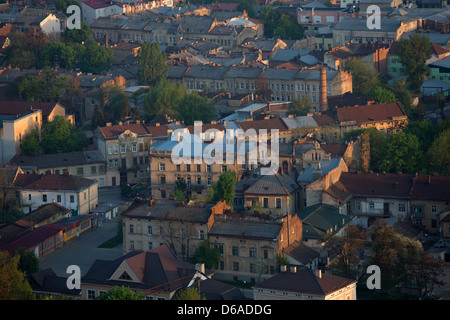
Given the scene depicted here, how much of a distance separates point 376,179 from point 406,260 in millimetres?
12199

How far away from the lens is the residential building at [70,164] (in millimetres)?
85000

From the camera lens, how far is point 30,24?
127 m

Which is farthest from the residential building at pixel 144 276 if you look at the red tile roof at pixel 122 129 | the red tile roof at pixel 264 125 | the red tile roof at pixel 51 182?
the red tile roof at pixel 264 125

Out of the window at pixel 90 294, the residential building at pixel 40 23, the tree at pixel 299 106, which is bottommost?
the window at pixel 90 294

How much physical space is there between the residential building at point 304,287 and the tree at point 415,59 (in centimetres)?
4596

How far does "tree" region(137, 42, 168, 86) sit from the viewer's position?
10612 centimetres

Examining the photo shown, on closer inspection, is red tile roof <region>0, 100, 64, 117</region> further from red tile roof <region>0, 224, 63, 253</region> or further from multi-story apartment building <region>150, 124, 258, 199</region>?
red tile roof <region>0, 224, 63, 253</region>

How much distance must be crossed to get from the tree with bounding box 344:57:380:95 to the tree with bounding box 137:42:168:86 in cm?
1587

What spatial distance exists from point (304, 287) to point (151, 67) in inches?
2014

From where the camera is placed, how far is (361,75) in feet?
340

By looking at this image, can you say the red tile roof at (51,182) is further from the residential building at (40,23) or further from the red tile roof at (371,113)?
the residential building at (40,23)

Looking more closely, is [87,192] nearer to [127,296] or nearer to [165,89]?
[165,89]

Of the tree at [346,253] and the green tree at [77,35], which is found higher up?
the green tree at [77,35]

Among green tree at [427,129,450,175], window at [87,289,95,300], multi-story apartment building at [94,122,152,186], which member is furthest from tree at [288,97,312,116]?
window at [87,289,95,300]
